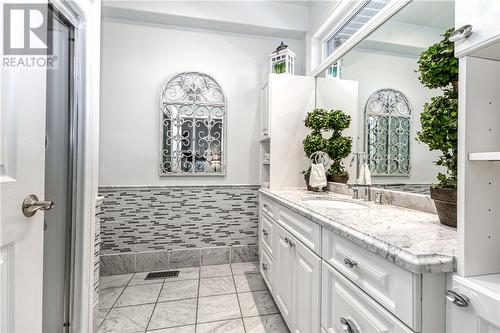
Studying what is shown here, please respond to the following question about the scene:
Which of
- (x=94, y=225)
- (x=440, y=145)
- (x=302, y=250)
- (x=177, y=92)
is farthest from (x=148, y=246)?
(x=440, y=145)

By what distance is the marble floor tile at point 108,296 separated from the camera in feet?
6.00

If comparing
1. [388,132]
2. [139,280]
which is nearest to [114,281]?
[139,280]

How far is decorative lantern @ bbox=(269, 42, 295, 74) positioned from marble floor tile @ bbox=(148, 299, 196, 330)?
7.42 feet

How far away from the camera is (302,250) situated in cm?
124

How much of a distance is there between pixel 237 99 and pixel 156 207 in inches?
57.0

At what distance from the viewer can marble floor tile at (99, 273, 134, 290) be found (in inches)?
84.0

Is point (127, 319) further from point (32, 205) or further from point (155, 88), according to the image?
point (155, 88)

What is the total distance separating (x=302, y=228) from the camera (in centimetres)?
125

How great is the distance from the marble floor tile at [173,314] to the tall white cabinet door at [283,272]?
641mm

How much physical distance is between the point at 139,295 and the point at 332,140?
6.92 feet

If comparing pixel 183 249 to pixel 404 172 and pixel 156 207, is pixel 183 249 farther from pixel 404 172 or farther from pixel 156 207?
pixel 404 172

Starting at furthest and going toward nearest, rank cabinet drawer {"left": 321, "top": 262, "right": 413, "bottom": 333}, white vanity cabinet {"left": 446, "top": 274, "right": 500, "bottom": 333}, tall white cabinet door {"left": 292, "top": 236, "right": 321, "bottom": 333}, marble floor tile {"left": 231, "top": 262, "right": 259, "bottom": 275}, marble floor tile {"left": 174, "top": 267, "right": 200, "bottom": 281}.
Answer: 1. marble floor tile {"left": 231, "top": 262, "right": 259, "bottom": 275}
2. marble floor tile {"left": 174, "top": 267, "right": 200, "bottom": 281}
3. tall white cabinet door {"left": 292, "top": 236, "right": 321, "bottom": 333}
4. cabinet drawer {"left": 321, "top": 262, "right": 413, "bottom": 333}
5. white vanity cabinet {"left": 446, "top": 274, "right": 500, "bottom": 333}

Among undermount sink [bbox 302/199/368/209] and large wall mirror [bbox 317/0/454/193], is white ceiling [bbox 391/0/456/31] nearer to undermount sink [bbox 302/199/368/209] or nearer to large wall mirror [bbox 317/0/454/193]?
large wall mirror [bbox 317/0/454/193]

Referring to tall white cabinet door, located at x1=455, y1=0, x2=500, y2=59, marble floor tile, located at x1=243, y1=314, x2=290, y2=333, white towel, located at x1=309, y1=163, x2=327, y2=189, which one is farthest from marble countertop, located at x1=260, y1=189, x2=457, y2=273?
marble floor tile, located at x1=243, y1=314, x2=290, y2=333
